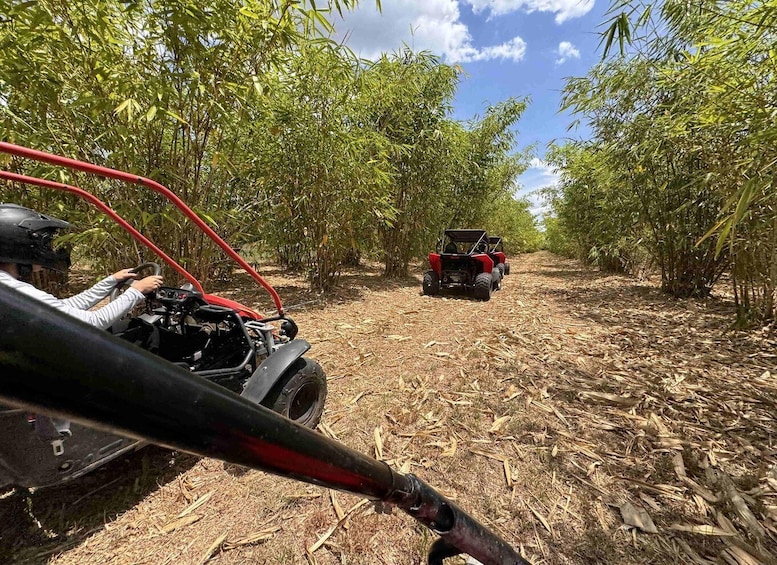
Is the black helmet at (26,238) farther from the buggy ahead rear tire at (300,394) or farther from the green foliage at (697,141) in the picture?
the green foliage at (697,141)

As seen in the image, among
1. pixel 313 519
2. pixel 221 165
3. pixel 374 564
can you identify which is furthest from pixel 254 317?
pixel 221 165

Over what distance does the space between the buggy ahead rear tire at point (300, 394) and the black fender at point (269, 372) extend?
8cm

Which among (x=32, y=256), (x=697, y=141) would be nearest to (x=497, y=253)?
(x=697, y=141)

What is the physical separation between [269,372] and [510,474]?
1468 millimetres

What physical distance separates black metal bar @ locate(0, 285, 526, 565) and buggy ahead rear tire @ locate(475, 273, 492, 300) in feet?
19.7

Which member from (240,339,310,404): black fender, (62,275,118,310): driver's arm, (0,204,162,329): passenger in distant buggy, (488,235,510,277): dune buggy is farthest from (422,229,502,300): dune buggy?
(0,204,162,329): passenger in distant buggy

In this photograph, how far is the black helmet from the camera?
57.4 inches

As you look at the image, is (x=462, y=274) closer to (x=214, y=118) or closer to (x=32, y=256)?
(x=214, y=118)

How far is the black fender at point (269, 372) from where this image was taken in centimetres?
A: 184

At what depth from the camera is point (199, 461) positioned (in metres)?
2.14

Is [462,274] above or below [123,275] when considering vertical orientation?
below

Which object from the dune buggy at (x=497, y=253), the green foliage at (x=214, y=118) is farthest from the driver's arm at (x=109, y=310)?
the dune buggy at (x=497, y=253)

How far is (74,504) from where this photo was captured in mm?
1728

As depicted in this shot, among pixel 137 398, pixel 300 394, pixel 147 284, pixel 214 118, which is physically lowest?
pixel 300 394
